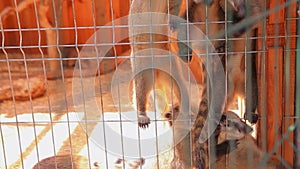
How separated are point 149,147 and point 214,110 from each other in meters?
0.41

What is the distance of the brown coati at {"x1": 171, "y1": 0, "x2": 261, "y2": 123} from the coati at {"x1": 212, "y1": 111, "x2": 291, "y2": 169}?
6 cm

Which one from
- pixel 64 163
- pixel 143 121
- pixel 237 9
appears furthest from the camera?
pixel 64 163

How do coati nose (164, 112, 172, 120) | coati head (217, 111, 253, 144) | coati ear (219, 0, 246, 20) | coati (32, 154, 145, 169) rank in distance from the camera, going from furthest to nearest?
coati (32, 154, 145, 169)
coati nose (164, 112, 172, 120)
coati head (217, 111, 253, 144)
coati ear (219, 0, 246, 20)

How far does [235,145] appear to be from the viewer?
76.0 inches

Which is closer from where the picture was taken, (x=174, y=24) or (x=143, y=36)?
(x=174, y=24)

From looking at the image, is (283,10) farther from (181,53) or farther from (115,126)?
(115,126)

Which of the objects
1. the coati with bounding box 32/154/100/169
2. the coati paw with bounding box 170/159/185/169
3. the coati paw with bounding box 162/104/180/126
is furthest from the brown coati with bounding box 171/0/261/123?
the coati with bounding box 32/154/100/169

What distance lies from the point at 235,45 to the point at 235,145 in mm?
433

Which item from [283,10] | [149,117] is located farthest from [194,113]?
[283,10]

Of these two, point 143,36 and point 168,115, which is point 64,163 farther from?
point 143,36

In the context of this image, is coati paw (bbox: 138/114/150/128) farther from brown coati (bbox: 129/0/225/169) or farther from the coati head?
the coati head

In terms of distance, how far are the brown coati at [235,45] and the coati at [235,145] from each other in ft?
0.20

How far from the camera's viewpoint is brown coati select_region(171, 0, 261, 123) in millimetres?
1706

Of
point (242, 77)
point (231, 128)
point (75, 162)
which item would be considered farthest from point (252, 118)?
point (75, 162)
